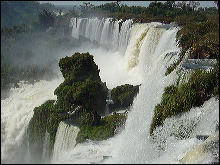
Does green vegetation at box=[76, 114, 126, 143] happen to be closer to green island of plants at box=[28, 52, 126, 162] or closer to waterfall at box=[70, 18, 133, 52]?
green island of plants at box=[28, 52, 126, 162]

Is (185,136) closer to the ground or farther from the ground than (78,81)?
farther from the ground

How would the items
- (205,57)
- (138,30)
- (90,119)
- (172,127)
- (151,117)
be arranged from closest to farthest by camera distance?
(172,127) < (151,117) < (205,57) < (90,119) < (138,30)

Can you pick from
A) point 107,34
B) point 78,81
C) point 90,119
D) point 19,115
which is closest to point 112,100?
point 78,81

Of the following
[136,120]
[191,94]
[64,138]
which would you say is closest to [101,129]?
[64,138]

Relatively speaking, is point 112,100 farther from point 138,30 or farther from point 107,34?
point 107,34

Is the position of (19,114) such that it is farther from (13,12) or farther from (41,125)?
(13,12)

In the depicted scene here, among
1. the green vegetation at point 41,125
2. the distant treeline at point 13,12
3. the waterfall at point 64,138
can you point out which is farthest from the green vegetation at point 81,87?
the distant treeline at point 13,12
